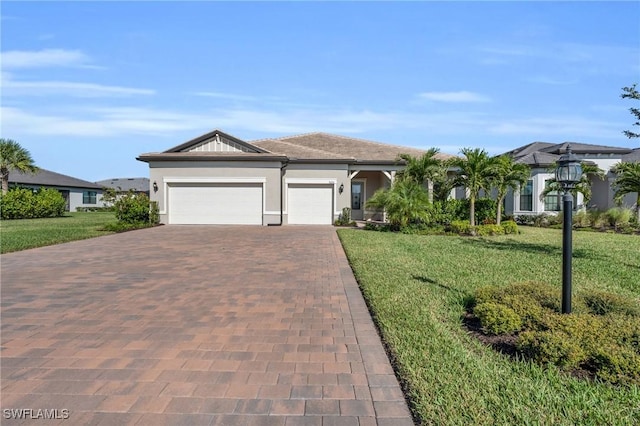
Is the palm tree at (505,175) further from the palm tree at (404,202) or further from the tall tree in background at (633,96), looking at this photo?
the tall tree in background at (633,96)

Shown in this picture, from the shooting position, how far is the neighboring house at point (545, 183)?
22.0 m

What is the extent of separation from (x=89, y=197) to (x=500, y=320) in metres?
49.4

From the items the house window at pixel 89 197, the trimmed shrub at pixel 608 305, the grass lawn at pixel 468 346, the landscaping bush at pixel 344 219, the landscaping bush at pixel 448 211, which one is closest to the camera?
the grass lawn at pixel 468 346

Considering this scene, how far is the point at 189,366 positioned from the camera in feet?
11.6

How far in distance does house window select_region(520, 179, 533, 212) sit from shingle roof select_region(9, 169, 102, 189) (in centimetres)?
3941

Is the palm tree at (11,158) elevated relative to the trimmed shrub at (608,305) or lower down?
elevated

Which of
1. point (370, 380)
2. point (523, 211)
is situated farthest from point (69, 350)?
point (523, 211)

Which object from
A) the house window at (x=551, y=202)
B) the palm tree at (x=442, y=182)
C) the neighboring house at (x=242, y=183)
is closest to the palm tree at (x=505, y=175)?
the palm tree at (x=442, y=182)

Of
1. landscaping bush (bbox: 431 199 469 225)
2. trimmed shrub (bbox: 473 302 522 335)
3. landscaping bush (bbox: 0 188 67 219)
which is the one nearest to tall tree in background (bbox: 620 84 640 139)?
trimmed shrub (bbox: 473 302 522 335)

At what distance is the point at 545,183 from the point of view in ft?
71.5

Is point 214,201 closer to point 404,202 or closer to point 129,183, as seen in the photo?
point 404,202

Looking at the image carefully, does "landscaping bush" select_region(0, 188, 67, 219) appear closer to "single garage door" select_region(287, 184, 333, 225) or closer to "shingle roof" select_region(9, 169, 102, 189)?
"shingle roof" select_region(9, 169, 102, 189)

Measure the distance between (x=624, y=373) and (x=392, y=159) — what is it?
1974cm

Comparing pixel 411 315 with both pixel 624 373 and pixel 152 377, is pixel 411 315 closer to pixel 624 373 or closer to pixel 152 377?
pixel 624 373
